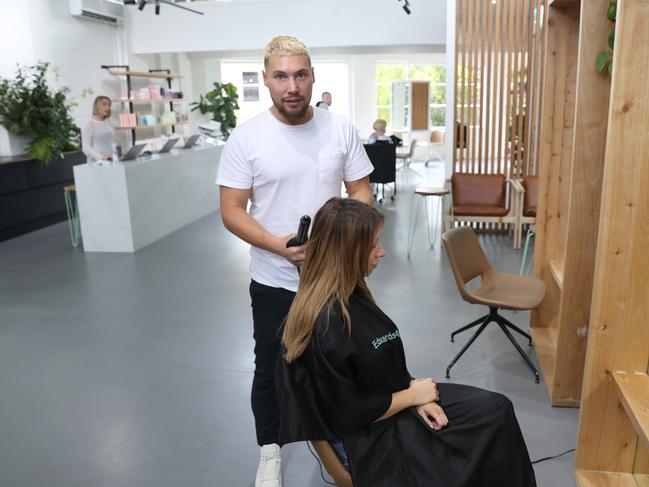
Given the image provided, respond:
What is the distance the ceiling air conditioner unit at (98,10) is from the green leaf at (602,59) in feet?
28.2

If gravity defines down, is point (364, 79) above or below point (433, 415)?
above

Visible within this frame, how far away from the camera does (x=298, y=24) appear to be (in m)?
8.98

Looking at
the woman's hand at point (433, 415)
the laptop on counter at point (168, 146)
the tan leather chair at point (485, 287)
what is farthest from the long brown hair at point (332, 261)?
the laptop on counter at point (168, 146)

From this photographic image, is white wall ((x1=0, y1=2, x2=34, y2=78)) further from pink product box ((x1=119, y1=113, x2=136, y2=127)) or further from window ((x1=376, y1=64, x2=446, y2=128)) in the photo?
window ((x1=376, y1=64, x2=446, y2=128))

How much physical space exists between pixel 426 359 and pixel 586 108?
64.4 inches

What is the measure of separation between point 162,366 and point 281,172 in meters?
1.97

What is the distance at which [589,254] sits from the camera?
286 centimetres

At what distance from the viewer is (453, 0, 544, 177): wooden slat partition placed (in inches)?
257

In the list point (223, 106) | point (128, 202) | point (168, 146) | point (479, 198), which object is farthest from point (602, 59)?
point (223, 106)

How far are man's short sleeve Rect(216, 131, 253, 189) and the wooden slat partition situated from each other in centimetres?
498

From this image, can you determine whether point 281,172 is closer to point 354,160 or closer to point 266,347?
point 354,160

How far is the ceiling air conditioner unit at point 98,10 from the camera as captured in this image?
928 centimetres

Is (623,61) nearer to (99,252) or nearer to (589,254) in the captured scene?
(589,254)

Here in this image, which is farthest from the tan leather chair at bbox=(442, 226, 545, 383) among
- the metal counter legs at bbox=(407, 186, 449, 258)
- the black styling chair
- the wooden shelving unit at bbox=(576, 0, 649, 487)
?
the black styling chair
